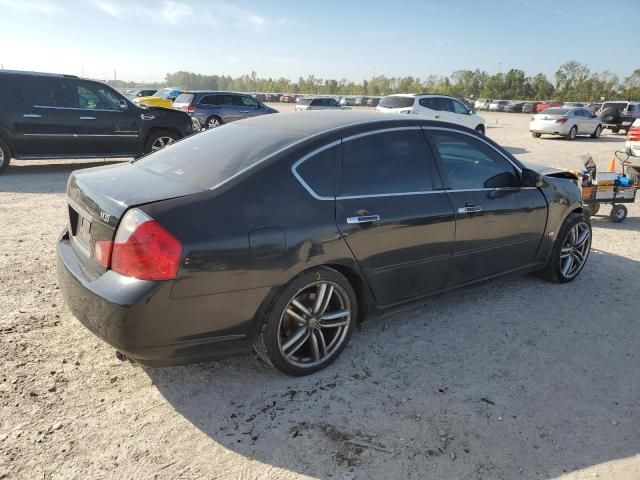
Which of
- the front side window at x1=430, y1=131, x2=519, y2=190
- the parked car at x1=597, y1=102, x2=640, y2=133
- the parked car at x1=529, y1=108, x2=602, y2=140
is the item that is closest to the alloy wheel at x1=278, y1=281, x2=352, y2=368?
the front side window at x1=430, y1=131, x2=519, y2=190

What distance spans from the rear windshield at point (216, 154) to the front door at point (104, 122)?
7.48 m

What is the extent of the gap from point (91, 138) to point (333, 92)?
108 meters

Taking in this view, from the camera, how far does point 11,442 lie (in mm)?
2512

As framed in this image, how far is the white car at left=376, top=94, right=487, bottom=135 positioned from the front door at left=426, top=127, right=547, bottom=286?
12.1 metres

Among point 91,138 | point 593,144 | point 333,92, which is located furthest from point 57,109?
point 333,92

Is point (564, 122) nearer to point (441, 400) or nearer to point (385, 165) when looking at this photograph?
point (385, 165)

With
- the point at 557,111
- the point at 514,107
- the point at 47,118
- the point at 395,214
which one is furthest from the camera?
the point at 514,107

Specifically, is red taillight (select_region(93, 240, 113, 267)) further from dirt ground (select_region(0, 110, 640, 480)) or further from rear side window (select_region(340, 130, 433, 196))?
rear side window (select_region(340, 130, 433, 196))

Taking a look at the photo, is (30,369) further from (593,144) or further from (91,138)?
(593,144)

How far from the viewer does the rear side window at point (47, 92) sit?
9547 millimetres

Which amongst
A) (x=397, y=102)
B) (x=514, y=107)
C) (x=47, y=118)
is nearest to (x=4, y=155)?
(x=47, y=118)

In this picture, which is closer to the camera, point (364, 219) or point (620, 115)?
point (364, 219)

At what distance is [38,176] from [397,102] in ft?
36.9

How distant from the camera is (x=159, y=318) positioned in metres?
2.55
